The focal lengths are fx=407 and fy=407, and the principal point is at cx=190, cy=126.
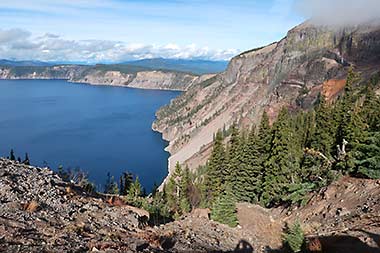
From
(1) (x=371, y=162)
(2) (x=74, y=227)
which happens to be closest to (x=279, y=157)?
(1) (x=371, y=162)

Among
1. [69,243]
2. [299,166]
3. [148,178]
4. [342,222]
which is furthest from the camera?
[148,178]

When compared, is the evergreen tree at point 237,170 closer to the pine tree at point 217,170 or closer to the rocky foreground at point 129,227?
the pine tree at point 217,170

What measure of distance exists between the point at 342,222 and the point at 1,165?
2351 cm

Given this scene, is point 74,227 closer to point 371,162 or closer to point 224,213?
point 224,213

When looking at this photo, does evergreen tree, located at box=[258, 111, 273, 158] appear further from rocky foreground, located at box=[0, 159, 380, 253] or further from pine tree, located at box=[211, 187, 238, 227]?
pine tree, located at box=[211, 187, 238, 227]

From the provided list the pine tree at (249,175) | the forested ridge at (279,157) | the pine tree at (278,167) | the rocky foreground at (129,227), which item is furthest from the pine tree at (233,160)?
the rocky foreground at (129,227)

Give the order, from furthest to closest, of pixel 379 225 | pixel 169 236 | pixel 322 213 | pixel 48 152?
pixel 48 152 → pixel 322 213 → pixel 379 225 → pixel 169 236

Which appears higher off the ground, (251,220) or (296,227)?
(296,227)

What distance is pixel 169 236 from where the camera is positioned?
69.3ft

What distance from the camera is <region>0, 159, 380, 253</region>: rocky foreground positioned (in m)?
17.2

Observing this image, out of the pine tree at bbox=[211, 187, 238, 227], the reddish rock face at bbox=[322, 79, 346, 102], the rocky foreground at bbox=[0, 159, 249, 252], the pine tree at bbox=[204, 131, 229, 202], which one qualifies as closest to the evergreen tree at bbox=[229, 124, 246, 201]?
the pine tree at bbox=[204, 131, 229, 202]

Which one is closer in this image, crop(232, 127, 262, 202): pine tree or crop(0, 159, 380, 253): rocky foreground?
crop(0, 159, 380, 253): rocky foreground

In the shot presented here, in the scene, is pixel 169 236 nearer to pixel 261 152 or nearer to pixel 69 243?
pixel 69 243

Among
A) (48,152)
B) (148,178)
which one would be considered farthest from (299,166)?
(48,152)
